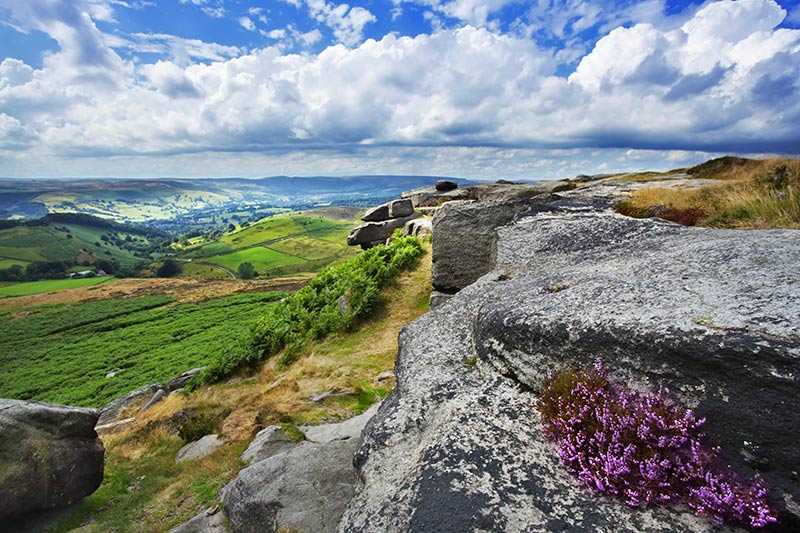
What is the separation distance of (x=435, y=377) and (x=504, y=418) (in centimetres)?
182

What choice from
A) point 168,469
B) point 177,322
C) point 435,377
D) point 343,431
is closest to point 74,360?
point 177,322

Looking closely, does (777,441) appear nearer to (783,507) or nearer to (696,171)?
(783,507)

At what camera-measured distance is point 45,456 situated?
13.6 metres

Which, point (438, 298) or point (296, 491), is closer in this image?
point (296, 491)

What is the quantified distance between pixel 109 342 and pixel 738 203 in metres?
112

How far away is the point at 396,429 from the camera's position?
21.7 ft

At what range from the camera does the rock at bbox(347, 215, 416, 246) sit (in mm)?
43375

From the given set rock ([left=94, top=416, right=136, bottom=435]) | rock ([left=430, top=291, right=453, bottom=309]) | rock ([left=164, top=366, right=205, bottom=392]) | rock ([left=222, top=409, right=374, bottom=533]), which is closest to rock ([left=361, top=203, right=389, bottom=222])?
rock ([left=164, top=366, right=205, bottom=392])

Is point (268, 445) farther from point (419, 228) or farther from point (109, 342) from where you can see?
point (109, 342)

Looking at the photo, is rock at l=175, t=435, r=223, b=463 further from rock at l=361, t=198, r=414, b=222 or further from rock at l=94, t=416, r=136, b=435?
rock at l=361, t=198, r=414, b=222

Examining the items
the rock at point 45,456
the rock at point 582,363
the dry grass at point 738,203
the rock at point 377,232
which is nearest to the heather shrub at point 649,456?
the rock at point 582,363

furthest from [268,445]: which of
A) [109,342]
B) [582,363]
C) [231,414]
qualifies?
[109,342]

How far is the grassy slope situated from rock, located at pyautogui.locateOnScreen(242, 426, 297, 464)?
2.29 feet

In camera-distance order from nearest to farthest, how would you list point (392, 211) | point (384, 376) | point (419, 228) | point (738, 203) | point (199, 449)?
point (738, 203), point (199, 449), point (384, 376), point (419, 228), point (392, 211)
